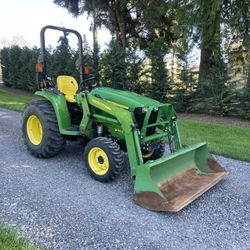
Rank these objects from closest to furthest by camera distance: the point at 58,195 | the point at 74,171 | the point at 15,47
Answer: the point at 58,195
the point at 74,171
the point at 15,47

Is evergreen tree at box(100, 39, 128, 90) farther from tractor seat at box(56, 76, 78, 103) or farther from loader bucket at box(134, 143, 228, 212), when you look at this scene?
loader bucket at box(134, 143, 228, 212)

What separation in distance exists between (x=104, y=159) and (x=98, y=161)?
0.47 feet

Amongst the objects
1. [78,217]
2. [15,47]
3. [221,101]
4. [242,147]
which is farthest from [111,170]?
[15,47]

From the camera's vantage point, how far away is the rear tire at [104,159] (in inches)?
144

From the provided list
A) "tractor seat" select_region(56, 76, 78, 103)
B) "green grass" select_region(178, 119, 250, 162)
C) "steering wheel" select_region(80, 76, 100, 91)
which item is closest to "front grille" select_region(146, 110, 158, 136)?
"steering wheel" select_region(80, 76, 100, 91)

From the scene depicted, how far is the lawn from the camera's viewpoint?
5355 millimetres

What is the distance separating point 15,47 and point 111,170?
15608 millimetres

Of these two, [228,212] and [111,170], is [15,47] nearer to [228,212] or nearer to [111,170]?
[111,170]

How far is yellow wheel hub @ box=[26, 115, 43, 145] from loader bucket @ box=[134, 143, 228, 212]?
7.73 ft

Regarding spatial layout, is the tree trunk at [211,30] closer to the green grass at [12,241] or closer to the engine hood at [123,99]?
the engine hood at [123,99]

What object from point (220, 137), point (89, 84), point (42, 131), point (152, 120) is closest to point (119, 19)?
point (220, 137)

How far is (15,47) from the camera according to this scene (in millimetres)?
17109

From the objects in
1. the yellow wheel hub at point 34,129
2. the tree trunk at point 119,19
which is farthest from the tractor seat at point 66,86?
the tree trunk at point 119,19

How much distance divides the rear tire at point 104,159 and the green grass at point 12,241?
4.55 ft
